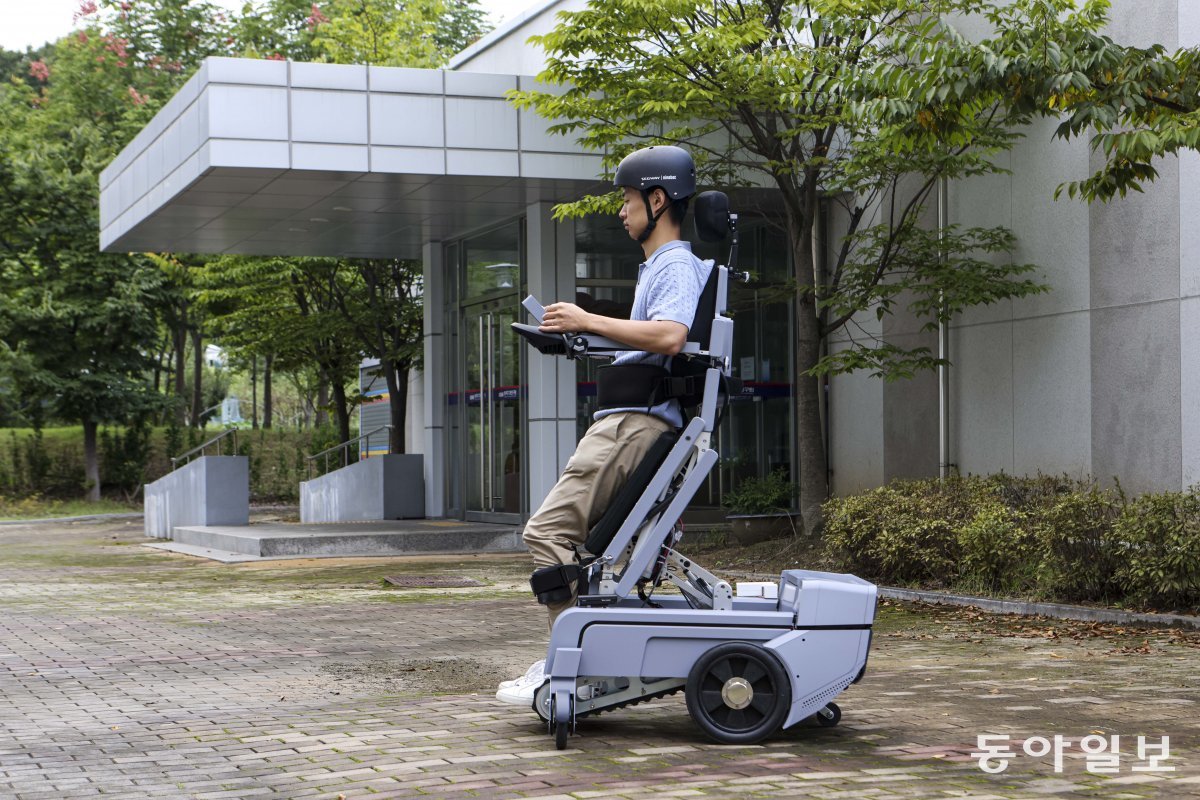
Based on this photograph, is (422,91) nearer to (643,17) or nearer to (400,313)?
(643,17)

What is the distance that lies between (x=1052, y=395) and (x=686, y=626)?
34.1 feet

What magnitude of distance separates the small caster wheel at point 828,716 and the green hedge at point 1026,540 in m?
4.72

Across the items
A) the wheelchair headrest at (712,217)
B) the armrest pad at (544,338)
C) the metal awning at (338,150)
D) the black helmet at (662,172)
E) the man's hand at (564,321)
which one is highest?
the metal awning at (338,150)

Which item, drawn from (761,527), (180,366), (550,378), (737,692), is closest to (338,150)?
(550,378)

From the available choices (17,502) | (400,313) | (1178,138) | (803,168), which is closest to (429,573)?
(803,168)

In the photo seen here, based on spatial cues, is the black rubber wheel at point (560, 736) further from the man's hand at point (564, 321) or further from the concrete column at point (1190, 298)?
the concrete column at point (1190, 298)

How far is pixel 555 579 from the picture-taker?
4.99 metres

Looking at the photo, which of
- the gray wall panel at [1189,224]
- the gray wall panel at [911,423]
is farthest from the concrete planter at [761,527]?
the gray wall panel at [1189,224]

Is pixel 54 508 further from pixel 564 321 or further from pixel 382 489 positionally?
pixel 564 321

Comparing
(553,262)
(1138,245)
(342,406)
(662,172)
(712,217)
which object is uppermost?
(553,262)

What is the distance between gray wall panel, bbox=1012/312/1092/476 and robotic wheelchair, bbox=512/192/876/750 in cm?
960

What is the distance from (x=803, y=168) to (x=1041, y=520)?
210 inches

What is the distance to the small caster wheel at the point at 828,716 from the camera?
5289mm

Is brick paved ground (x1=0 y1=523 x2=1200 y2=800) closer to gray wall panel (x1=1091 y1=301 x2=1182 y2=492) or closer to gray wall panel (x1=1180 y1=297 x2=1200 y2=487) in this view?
gray wall panel (x1=1180 y1=297 x2=1200 y2=487)
